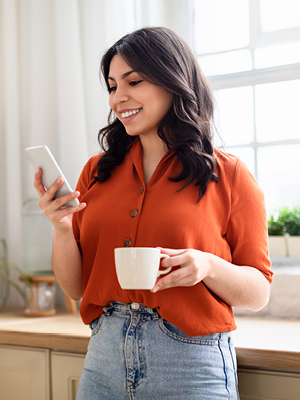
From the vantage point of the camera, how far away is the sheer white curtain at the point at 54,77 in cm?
175

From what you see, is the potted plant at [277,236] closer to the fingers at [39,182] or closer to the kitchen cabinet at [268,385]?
the kitchen cabinet at [268,385]

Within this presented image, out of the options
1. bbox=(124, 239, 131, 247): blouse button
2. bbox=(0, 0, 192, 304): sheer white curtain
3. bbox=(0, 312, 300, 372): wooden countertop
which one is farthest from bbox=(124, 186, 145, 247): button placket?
bbox=(0, 0, 192, 304): sheer white curtain

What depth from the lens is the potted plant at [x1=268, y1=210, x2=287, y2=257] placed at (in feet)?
5.50

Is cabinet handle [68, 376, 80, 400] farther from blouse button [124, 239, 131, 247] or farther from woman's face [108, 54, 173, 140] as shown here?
woman's face [108, 54, 173, 140]

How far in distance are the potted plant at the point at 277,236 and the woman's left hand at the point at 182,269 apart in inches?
37.7

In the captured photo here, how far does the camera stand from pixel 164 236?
939 mm

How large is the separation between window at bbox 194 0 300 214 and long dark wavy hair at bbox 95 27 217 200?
64 cm

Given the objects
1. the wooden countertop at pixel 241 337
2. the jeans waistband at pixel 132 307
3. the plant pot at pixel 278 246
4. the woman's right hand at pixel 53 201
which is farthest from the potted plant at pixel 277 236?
the woman's right hand at pixel 53 201

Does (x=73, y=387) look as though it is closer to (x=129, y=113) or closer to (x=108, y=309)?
(x=108, y=309)

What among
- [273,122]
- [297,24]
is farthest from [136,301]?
[297,24]

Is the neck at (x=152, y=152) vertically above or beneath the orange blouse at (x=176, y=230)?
above

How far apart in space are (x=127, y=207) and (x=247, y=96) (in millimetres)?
1009

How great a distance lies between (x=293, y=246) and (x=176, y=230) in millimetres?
897

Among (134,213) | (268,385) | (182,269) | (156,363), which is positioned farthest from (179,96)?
(268,385)
